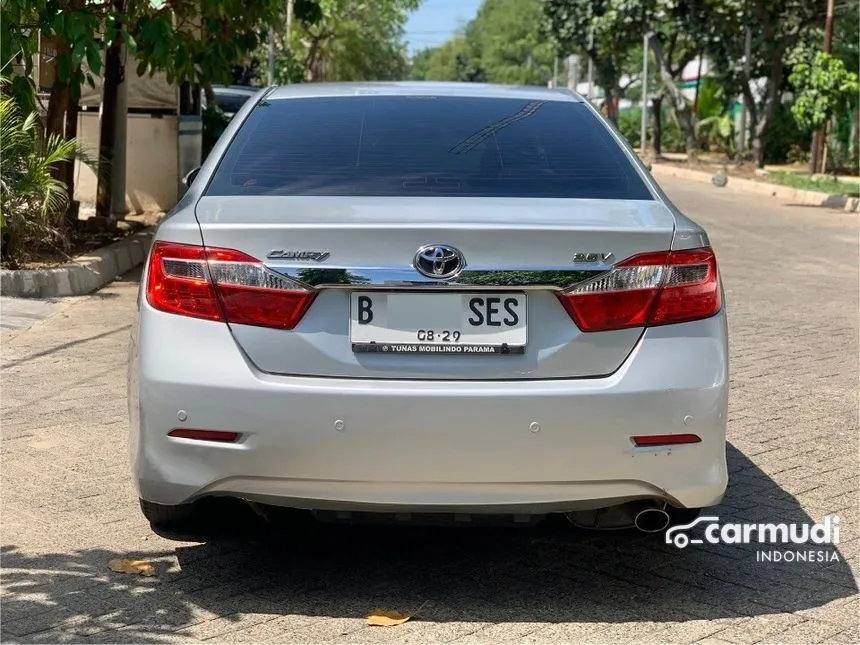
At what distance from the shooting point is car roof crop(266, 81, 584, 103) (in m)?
4.97

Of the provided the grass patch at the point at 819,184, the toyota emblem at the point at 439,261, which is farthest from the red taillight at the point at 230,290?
the grass patch at the point at 819,184

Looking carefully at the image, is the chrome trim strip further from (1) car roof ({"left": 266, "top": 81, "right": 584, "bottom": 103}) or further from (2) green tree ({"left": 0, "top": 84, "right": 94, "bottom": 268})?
(2) green tree ({"left": 0, "top": 84, "right": 94, "bottom": 268})

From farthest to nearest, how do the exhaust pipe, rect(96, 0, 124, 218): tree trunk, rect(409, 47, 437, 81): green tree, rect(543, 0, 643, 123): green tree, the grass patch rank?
1. rect(409, 47, 437, 81): green tree
2. rect(543, 0, 643, 123): green tree
3. the grass patch
4. rect(96, 0, 124, 218): tree trunk
5. the exhaust pipe

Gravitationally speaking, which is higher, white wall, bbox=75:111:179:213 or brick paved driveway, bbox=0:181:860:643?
white wall, bbox=75:111:179:213

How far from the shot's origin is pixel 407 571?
171 inches

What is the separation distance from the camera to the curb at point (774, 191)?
2234cm

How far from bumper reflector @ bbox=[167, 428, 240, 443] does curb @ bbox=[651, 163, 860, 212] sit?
19643 millimetres

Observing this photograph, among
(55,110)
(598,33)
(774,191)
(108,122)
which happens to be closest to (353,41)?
(598,33)

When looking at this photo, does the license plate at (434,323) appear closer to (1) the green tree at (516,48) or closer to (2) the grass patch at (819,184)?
(2) the grass patch at (819,184)

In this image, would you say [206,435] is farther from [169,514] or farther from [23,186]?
[23,186]

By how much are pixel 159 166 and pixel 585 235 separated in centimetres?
1254

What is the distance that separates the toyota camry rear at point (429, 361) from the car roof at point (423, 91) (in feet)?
3.91

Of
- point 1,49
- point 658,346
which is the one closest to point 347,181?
point 658,346

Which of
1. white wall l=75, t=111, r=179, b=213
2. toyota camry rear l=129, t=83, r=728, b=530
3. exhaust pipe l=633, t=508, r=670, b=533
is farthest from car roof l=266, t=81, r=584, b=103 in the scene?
white wall l=75, t=111, r=179, b=213
